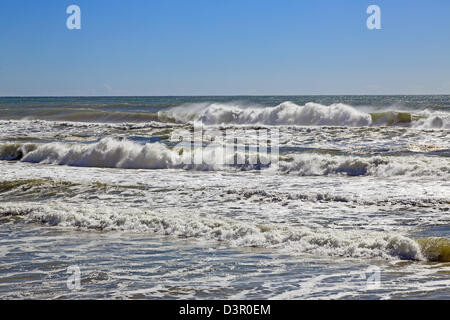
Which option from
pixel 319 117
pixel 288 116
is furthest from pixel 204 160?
pixel 288 116

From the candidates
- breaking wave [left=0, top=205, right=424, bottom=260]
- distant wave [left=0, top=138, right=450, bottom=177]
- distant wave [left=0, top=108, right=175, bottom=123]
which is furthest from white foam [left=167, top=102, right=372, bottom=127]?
breaking wave [left=0, top=205, right=424, bottom=260]

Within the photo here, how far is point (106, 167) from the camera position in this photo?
1797cm

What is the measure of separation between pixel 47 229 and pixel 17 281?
2963 millimetres

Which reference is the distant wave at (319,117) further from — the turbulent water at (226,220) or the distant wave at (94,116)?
the turbulent water at (226,220)

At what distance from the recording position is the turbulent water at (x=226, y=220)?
612cm

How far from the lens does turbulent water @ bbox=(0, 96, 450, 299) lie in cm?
612

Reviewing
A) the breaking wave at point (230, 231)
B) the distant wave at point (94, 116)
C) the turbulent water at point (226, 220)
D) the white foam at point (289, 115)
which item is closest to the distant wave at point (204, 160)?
the turbulent water at point (226, 220)

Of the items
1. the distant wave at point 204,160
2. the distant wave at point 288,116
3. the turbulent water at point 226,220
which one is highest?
the distant wave at point 288,116

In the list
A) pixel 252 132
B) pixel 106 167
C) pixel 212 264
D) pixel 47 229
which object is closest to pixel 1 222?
pixel 47 229

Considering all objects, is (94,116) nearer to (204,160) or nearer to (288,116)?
(288,116)

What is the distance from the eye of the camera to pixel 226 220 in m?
9.08

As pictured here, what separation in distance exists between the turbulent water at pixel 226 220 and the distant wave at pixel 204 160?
5cm

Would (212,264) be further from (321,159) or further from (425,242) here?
(321,159)
